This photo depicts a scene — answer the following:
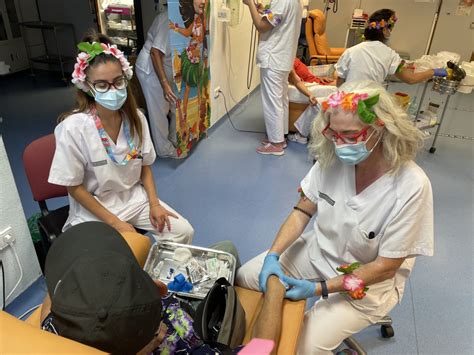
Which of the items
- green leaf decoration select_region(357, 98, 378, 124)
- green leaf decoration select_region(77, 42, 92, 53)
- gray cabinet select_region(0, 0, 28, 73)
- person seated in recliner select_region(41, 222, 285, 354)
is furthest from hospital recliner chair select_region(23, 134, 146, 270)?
gray cabinet select_region(0, 0, 28, 73)

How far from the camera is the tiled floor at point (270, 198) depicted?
1.73 m

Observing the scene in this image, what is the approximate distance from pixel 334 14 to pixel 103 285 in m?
6.96

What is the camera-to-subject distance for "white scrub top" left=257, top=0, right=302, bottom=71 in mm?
2932

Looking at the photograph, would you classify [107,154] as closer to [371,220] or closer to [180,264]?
[180,264]

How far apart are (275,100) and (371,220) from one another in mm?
2279

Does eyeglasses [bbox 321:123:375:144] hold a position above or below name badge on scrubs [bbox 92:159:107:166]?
above

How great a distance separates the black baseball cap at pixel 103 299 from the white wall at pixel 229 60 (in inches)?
118

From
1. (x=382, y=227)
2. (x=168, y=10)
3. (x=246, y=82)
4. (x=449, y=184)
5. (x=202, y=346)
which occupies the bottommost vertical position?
(x=449, y=184)

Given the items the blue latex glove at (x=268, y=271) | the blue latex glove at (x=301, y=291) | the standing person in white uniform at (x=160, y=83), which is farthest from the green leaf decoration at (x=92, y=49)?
the standing person in white uniform at (x=160, y=83)

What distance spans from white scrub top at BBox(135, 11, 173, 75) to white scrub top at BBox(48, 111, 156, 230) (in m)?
1.29

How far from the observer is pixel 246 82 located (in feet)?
15.6

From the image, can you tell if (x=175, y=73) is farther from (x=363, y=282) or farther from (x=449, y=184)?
(x=449, y=184)

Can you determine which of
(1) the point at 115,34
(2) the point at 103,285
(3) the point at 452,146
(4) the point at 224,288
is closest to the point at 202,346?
(4) the point at 224,288

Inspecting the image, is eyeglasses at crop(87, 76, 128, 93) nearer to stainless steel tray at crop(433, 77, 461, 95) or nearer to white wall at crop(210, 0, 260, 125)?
white wall at crop(210, 0, 260, 125)
